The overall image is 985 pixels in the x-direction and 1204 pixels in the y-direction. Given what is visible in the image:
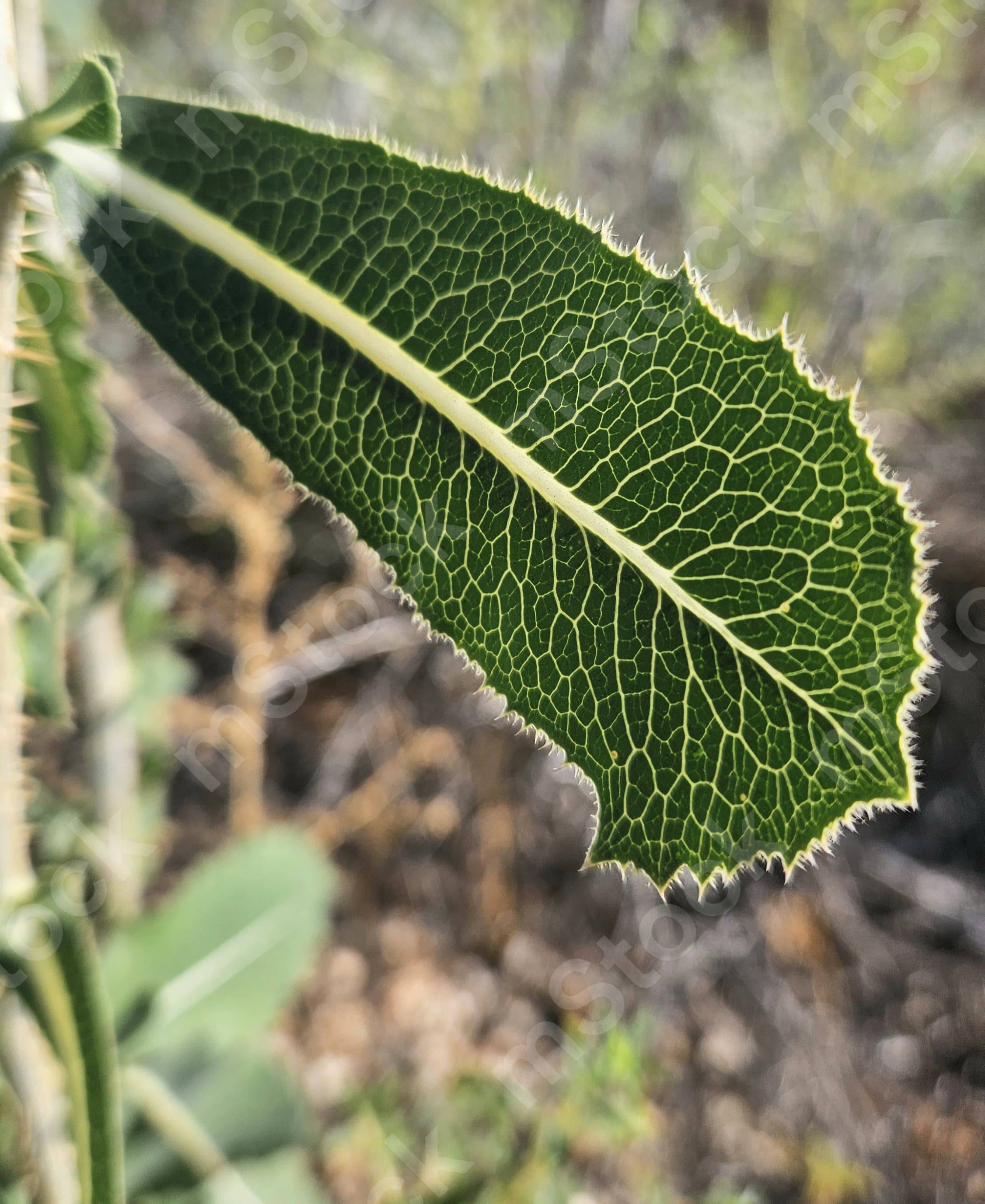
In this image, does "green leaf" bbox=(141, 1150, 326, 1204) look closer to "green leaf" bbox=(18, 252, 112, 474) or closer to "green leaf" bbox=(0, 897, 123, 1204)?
"green leaf" bbox=(0, 897, 123, 1204)

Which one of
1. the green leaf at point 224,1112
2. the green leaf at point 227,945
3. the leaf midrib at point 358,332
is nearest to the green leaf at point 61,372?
the leaf midrib at point 358,332

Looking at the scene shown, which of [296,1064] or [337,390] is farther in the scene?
[296,1064]

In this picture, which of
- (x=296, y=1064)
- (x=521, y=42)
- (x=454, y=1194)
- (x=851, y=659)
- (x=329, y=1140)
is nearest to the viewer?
(x=851, y=659)

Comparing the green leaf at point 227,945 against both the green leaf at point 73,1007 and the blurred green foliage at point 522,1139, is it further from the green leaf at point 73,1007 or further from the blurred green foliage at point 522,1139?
the green leaf at point 73,1007

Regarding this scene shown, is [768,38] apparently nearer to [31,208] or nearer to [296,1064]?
[31,208]

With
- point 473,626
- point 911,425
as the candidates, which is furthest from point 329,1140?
point 911,425

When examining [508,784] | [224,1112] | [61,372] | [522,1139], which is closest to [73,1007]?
[61,372]
